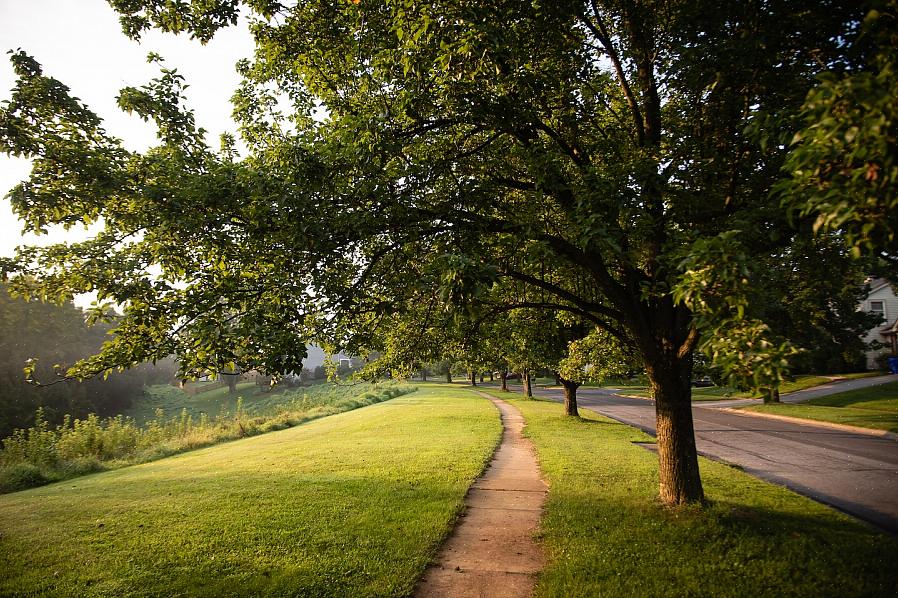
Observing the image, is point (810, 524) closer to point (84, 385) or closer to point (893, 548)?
point (893, 548)

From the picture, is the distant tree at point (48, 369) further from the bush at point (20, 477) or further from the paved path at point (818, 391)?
the paved path at point (818, 391)

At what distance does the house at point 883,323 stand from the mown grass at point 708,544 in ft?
141

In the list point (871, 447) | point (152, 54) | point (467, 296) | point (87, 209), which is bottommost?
point (871, 447)

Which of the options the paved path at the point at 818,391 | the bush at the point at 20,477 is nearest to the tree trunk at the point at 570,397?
the paved path at the point at 818,391

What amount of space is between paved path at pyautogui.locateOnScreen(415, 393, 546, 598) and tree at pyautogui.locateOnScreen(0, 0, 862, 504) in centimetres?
304

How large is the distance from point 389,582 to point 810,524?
7324 mm

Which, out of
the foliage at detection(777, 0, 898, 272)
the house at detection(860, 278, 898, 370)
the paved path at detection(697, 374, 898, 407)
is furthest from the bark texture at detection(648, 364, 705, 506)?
the house at detection(860, 278, 898, 370)

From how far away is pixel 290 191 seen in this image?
18.4 ft

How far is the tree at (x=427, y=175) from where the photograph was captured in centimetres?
507

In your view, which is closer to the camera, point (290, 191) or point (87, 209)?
point (290, 191)

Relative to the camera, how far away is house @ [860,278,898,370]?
39906mm

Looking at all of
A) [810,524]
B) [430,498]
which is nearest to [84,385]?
[430,498]

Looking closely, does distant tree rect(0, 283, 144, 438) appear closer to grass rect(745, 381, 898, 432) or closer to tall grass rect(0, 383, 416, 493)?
tall grass rect(0, 383, 416, 493)

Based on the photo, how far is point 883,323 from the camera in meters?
40.7
